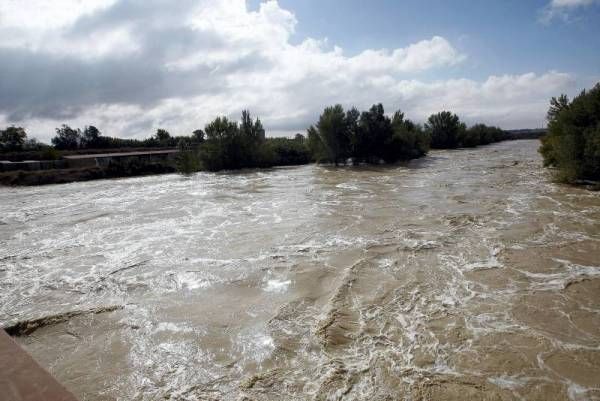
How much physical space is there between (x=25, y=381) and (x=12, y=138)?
264 ft

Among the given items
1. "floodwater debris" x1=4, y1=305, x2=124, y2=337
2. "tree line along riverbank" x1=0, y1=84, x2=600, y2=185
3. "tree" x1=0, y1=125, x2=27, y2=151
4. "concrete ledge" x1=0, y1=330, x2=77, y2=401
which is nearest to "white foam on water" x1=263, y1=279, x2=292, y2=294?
"floodwater debris" x1=4, y1=305, x2=124, y2=337

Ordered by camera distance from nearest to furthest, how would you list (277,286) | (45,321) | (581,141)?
(45,321) → (277,286) → (581,141)

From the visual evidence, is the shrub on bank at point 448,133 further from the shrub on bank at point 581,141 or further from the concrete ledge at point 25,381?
the concrete ledge at point 25,381

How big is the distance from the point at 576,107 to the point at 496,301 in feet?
61.6

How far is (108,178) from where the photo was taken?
126ft

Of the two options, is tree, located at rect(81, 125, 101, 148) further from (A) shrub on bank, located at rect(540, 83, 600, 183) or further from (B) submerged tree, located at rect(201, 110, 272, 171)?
(A) shrub on bank, located at rect(540, 83, 600, 183)

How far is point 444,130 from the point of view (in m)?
68.2

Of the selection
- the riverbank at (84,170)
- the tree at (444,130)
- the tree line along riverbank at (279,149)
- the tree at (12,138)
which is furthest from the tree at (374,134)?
the tree at (12,138)

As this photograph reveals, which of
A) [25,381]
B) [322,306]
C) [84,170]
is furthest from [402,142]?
[25,381]

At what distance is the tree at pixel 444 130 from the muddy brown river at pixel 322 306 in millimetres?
59388

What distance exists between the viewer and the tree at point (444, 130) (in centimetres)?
6719

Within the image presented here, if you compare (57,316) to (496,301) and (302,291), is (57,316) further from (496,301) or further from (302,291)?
(496,301)

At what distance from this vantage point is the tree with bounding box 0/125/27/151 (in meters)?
62.1

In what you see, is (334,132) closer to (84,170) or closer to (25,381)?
(84,170)
